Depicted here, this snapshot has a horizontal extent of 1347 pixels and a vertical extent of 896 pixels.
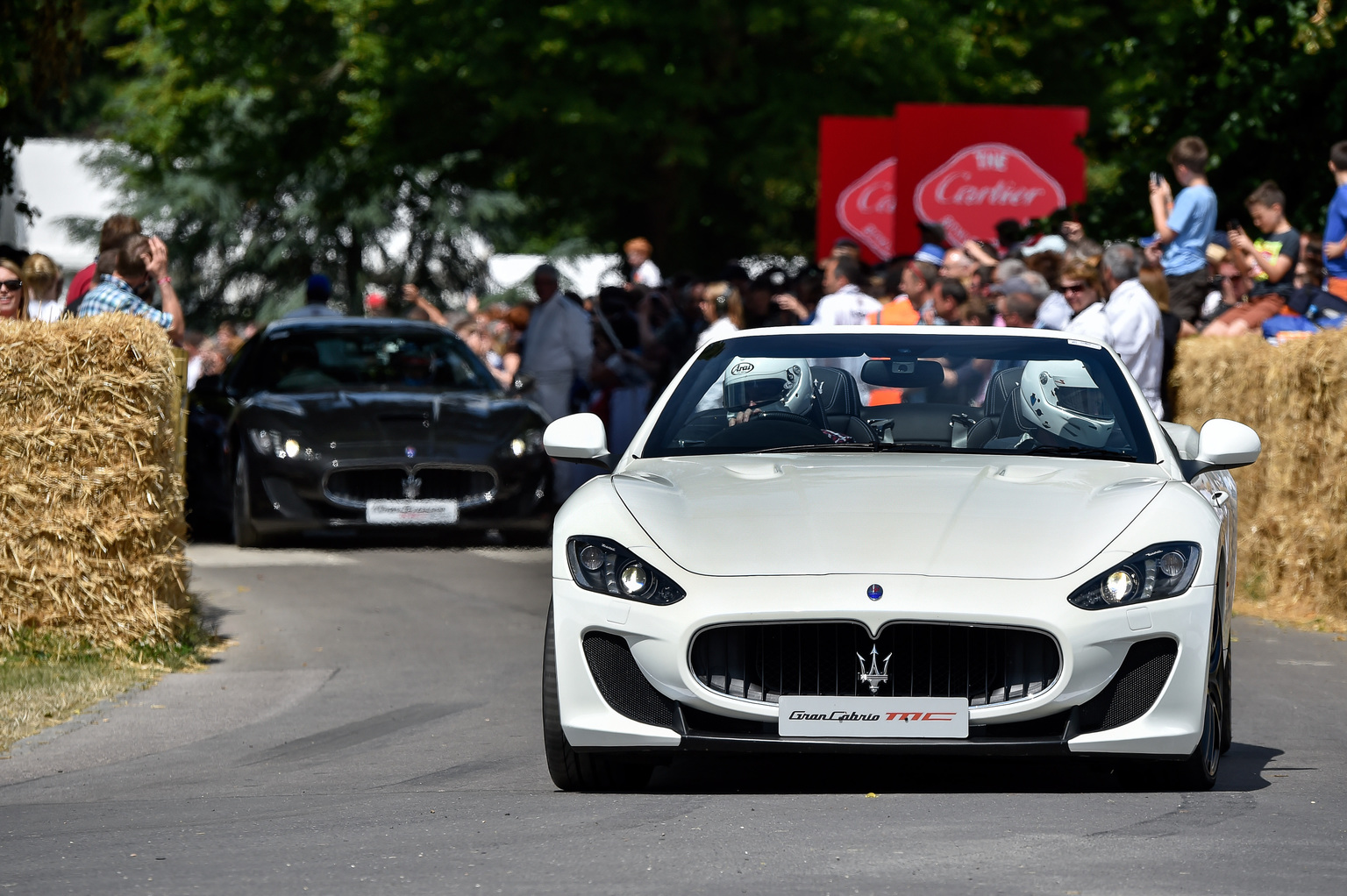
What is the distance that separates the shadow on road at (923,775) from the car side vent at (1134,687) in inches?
5.3

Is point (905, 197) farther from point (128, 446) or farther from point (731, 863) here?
point (731, 863)

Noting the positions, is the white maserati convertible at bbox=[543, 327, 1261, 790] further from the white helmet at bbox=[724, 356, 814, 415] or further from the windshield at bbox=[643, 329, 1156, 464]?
the white helmet at bbox=[724, 356, 814, 415]

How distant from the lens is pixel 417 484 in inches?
554

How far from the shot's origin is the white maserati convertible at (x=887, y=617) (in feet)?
18.1

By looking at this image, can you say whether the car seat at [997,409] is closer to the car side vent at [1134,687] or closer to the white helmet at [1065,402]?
the white helmet at [1065,402]

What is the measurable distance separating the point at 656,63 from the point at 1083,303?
19.0 metres

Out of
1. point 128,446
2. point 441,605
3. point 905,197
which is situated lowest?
point 441,605

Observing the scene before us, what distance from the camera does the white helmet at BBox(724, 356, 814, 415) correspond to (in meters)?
6.89

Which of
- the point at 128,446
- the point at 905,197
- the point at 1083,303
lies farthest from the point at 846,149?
the point at 128,446

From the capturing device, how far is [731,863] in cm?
493

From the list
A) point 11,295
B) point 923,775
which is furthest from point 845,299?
point 923,775

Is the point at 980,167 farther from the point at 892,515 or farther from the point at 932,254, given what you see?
the point at 892,515

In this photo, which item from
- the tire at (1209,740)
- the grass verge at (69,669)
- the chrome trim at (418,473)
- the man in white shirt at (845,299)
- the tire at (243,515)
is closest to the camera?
the tire at (1209,740)

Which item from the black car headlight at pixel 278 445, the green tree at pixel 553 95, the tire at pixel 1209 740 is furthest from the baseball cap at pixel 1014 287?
the green tree at pixel 553 95
